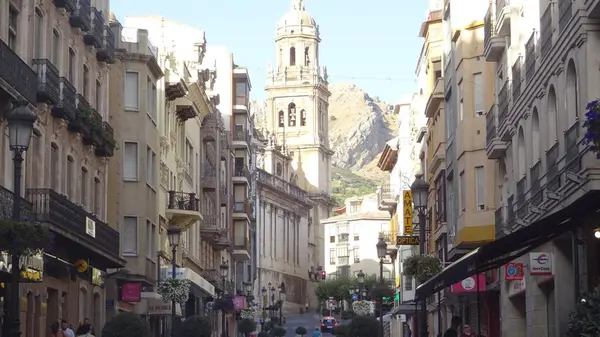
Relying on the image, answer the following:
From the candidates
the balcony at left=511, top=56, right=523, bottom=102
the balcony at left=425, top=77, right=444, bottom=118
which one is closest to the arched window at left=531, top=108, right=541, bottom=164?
the balcony at left=511, top=56, right=523, bottom=102

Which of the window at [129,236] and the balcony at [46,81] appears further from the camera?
the window at [129,236]

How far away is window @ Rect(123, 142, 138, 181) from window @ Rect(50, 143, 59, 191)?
1428 cm

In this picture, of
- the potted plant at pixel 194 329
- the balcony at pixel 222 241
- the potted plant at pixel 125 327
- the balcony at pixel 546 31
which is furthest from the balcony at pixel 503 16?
the balcony at pixel 222 241

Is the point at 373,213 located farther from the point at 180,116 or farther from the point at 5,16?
the point at 5,16

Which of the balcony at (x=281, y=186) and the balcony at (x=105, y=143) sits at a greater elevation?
the balcony at (x=281, y=186)

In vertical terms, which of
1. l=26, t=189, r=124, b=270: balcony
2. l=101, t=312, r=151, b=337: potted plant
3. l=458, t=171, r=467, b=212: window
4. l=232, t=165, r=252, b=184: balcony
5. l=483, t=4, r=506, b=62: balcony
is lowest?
l=101, t=312, r=151, b=337: potted plant

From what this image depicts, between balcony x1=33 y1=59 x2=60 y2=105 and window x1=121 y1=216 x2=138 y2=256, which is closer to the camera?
balcony x1=33 y1=59 x2=60 y2=105

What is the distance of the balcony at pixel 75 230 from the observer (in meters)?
35.2

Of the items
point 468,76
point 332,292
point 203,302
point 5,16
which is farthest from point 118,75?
→ point 332,292

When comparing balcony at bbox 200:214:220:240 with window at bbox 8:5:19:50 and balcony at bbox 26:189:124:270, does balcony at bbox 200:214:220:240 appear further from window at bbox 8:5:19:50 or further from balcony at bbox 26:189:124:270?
window at bbox 8:5:19:50

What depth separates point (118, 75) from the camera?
174ft

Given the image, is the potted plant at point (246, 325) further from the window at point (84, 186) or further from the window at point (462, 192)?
the window at point (84, 186)

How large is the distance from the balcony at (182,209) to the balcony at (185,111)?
3.96m

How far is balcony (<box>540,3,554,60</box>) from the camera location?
106ft
